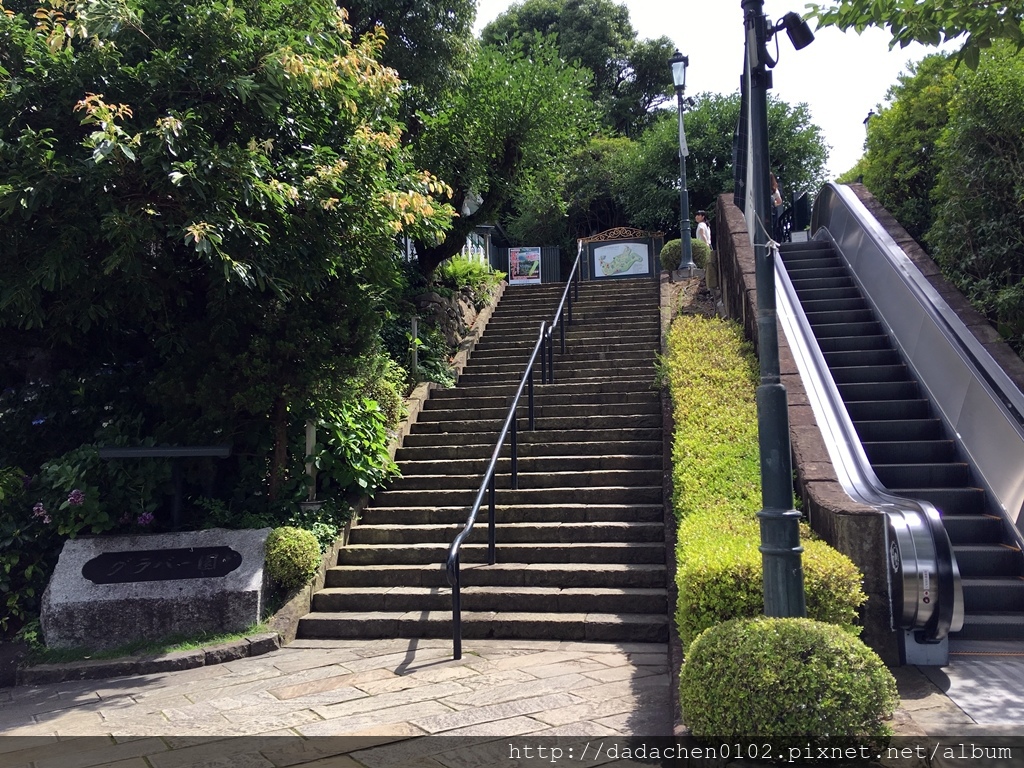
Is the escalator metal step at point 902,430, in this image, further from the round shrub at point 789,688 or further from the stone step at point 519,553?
the round shrub at point 789,688

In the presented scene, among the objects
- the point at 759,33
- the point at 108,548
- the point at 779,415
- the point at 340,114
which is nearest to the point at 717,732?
the point at 779,415

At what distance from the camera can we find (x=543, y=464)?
8422mm

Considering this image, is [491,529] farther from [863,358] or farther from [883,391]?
[863,358]

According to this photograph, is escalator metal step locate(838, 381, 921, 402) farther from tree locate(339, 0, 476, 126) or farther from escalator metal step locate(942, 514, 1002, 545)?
tree locate(339, 0, 476, 126)

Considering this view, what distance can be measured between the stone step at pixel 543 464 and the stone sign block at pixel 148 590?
2.45 m

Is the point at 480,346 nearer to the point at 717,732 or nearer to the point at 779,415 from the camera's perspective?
the point at 779,415

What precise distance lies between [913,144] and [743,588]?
9.13m

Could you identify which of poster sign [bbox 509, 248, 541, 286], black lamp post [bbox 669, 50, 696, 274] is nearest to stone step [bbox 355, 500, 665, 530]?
black lamp post [bbox 669, 50, 696, 274]

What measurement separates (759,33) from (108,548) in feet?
20.1

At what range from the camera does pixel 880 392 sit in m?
7.97

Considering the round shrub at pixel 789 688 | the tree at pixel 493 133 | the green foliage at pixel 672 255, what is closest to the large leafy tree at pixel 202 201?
the round shrub at pixel 789 688

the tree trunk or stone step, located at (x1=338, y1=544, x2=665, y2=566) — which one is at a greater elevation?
the tree trunk

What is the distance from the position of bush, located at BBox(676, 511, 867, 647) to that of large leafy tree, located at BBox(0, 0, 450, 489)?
375 cm

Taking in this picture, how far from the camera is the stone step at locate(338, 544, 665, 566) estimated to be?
22.4 ft
